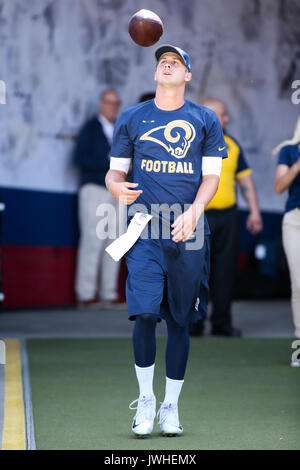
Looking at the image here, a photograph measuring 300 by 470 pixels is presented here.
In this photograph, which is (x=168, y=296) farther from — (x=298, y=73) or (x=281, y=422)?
(x=298, y=73)

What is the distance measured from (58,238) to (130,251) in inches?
265

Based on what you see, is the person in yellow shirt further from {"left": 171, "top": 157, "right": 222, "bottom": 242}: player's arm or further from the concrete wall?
{"left": 171, "top": 157, "right": 222, "bottom": 242}: player's arm

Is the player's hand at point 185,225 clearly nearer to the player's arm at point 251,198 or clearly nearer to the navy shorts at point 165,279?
the navy shorts at point 165,279

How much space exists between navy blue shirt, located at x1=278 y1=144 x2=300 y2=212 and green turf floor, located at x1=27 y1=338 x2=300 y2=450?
1261mm

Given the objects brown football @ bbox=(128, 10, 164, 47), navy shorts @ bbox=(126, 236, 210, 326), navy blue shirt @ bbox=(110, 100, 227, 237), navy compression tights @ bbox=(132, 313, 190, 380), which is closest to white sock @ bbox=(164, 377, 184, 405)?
navy compression tights @ bbox=(132, 313, 190, 380)

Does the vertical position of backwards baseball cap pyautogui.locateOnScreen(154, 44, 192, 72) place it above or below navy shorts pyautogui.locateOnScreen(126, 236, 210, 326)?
above

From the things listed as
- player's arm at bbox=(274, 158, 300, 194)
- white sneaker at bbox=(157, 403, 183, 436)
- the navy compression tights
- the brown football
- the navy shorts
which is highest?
the brown football

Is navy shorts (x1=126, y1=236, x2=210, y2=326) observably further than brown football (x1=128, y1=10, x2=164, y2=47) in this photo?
No

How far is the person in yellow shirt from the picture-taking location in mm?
9000

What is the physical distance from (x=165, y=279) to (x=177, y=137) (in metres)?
0.74

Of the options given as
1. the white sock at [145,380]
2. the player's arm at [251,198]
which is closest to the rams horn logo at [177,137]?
the white sock at [145,380]

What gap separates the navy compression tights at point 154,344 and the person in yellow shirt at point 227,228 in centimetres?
385

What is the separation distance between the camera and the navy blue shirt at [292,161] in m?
7.48
